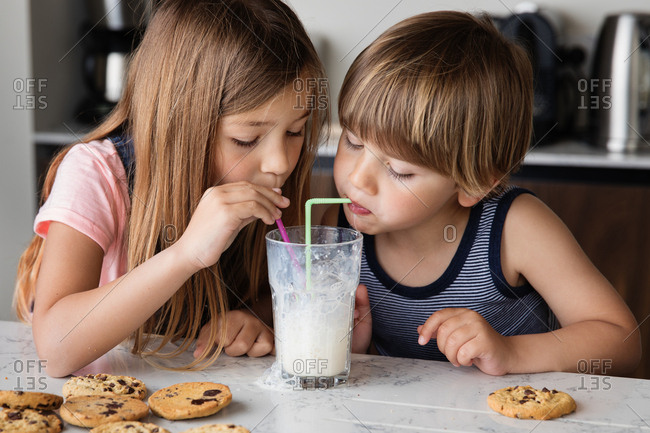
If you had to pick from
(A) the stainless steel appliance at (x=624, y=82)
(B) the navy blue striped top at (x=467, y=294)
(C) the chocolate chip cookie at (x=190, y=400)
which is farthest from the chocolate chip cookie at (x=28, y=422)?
(A) the stainless steel appliance at (x=624, y=82)

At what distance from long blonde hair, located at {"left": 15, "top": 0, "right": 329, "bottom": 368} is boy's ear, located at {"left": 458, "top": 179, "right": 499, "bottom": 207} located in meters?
0.33

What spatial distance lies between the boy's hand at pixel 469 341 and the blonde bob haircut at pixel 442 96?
0.94ft

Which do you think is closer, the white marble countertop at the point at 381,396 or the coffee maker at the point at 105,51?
the white marble countertop at the point at 381,396

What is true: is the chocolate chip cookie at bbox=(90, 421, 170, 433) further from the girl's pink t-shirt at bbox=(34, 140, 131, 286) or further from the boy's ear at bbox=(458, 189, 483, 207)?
the boy's ear at bbox=(458, 189, 483, 207)

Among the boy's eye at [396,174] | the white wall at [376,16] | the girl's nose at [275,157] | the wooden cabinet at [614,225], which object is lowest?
the wooden cabinet at [614,225]

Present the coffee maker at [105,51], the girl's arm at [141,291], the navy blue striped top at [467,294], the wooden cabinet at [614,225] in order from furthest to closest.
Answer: the coffee maker at [105,51] < the wooden cabinet at [614,225] < the navy blue striped top at [467,294] < the girl's arm at [141,291]

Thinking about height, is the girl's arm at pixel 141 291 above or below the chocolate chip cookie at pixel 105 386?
above

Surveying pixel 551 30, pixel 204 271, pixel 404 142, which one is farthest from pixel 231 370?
pixel 551 30

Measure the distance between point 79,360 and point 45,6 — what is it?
206 cm

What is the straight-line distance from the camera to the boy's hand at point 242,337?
1.05 meters

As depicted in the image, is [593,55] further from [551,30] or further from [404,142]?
[404,142]

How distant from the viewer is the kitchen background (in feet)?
7.54

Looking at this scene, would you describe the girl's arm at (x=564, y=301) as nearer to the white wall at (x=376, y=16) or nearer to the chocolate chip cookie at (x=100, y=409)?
the chocolate chip cookie at (x=100, y=409)

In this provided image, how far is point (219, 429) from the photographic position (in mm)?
796
